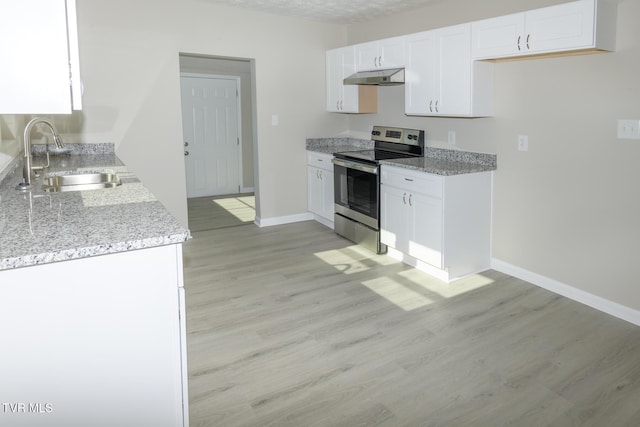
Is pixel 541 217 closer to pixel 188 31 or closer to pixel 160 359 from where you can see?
pixel 160 359

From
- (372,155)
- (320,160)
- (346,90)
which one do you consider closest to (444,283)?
(372,155)

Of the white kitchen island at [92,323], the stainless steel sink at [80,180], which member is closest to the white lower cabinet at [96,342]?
the white kitchen island at [92,323]

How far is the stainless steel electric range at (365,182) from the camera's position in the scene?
14.9ft

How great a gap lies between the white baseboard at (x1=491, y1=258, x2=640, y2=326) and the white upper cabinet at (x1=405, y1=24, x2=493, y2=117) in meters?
1.28

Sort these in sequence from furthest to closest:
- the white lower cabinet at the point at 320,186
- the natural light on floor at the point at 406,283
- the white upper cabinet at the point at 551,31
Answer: the white lower cabinet at the point at 320,186, the natural light on floor at the point at 406,283, the white upper cabinet at the point at 551,31

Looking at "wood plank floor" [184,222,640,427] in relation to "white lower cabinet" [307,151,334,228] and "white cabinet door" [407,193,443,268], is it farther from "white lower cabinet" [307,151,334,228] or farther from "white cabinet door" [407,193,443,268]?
"white lower cabinet" [307,151,334,228]

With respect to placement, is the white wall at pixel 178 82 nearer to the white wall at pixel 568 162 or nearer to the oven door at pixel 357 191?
the oven door at pixel 357 191

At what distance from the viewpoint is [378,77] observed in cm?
461

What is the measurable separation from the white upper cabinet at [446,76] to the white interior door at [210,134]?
393cm

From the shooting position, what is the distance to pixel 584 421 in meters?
2.15

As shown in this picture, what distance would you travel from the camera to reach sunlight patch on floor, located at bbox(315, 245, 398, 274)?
165 inches

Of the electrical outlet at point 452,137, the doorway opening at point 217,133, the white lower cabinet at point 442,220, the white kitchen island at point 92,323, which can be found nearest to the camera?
the white kitchen island at point 92,323

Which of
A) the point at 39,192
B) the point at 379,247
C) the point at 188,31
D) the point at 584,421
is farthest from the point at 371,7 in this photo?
the point at 584,421

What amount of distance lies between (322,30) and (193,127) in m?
2.80
